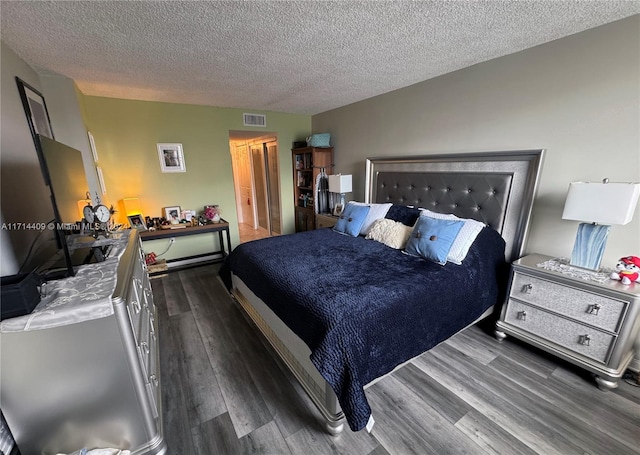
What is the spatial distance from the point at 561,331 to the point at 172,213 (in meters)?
4.25

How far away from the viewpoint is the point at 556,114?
1.89 m

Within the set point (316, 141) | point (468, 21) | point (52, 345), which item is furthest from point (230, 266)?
point (468, 21)

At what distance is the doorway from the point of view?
4.66 meters

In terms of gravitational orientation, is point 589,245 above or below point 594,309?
above

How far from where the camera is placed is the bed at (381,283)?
4.35ft

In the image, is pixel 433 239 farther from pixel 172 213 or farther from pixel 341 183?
pixel 172 213

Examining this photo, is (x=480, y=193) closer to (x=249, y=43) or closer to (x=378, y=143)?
(x=378, y=143)

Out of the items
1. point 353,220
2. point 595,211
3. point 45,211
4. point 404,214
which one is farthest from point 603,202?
point 45,211

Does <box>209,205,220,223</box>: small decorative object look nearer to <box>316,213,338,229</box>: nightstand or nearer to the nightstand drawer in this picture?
<box>316,213,338,229</box>: nightstand

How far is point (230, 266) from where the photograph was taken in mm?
2592

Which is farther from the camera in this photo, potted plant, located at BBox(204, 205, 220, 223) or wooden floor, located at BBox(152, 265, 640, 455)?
potted plant, located at BBox(204, 205, 220, 223)

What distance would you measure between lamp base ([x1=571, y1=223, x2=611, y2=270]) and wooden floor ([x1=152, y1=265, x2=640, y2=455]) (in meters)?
0.75

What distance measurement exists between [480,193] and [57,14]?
10.4ft

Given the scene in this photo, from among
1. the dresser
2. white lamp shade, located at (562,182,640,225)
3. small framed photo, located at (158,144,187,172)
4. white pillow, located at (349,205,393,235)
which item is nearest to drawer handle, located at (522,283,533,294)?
white lamp shade, located at (562,182,640,225)
